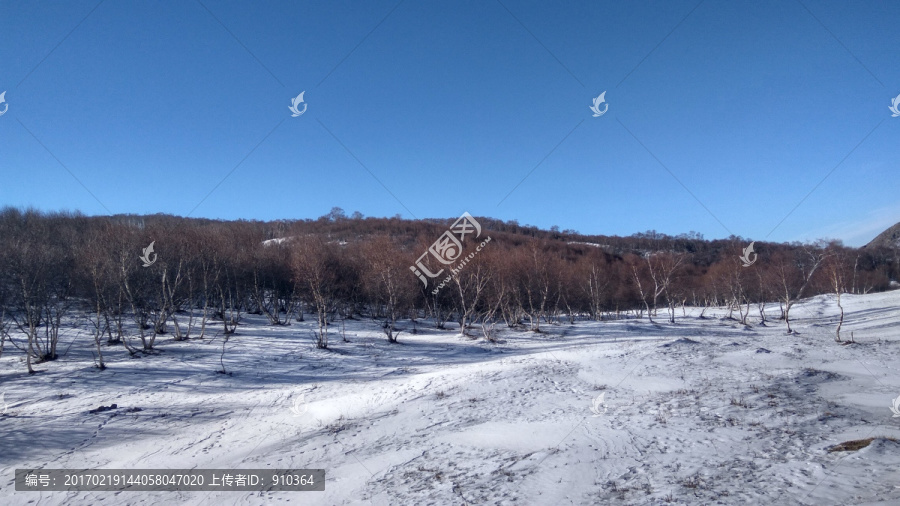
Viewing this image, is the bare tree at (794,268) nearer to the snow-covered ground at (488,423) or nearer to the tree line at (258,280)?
the tree line at (258,280)

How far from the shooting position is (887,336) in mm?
27422

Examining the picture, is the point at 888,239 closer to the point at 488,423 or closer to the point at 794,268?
the point at 794,268

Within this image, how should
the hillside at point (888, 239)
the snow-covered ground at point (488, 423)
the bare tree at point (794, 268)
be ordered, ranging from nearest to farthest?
1. the snow-covered ground at point (488, 423)
2. the bare tree at point (794, 268)
3. the hillside at point (888, 239)

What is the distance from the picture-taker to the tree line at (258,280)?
74.8 feet

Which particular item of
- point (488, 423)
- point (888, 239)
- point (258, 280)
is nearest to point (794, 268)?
point (888, 239)

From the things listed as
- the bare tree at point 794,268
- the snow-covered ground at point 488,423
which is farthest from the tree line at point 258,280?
the snow-covered ground at point 488,423

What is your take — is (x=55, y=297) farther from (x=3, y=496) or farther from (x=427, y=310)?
(x=427, y=310)

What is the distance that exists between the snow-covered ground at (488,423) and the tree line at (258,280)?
3496 millimetres

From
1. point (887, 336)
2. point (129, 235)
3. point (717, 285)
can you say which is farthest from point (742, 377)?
point (717, 285)

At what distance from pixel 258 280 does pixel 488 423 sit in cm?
3417

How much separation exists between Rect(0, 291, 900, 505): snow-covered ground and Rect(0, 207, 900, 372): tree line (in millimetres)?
3496

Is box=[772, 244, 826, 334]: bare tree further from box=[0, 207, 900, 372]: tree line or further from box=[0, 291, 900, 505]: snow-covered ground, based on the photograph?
box=[0, 291, 900, 505]: snow-covered ground

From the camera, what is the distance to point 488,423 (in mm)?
12086

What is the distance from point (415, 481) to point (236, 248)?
114ft
